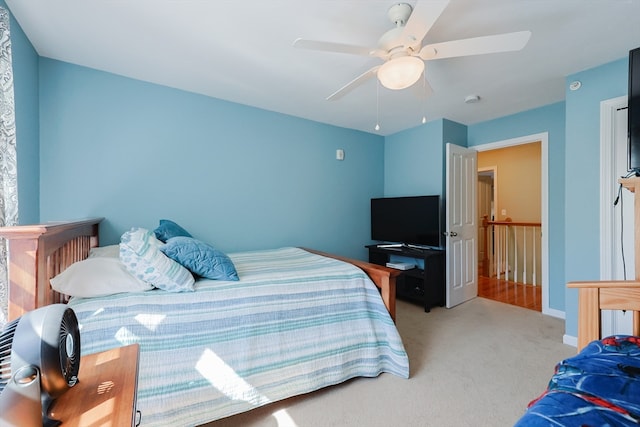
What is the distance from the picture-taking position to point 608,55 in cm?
209

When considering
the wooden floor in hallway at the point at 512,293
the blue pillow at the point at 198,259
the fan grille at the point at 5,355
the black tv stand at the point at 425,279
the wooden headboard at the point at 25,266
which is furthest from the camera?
the wooden floor in hallway at the point at 512,293

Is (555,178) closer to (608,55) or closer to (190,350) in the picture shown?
(608,55)

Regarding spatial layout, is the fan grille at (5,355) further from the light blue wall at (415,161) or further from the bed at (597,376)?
the light blue wall at (415,161)

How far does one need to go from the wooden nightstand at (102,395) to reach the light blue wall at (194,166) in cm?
192

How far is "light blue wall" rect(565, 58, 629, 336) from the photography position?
7.32 ft

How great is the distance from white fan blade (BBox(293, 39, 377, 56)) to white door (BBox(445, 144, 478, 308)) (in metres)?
2.17

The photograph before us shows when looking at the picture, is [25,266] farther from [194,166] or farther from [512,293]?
[512,293]

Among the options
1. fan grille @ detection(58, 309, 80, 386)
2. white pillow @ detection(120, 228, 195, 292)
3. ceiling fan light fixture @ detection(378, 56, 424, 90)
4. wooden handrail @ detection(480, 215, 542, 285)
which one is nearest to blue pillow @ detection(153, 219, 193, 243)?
white pillow @ detection(120, 228, 195, 292)

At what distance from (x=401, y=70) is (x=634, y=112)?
4.47 ft

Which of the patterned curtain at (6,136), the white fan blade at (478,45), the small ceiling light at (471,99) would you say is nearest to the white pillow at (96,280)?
the patterned curtain at (6,136)

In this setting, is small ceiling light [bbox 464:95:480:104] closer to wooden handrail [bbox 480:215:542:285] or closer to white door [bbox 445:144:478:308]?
white door [bbox 445:144:478:308]

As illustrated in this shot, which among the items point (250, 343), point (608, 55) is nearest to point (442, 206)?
point (608, 55)

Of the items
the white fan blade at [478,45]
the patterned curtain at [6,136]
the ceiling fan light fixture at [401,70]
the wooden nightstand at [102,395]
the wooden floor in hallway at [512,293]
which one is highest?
the white fan blade at [478,45]

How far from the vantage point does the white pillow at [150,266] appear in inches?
58.7
